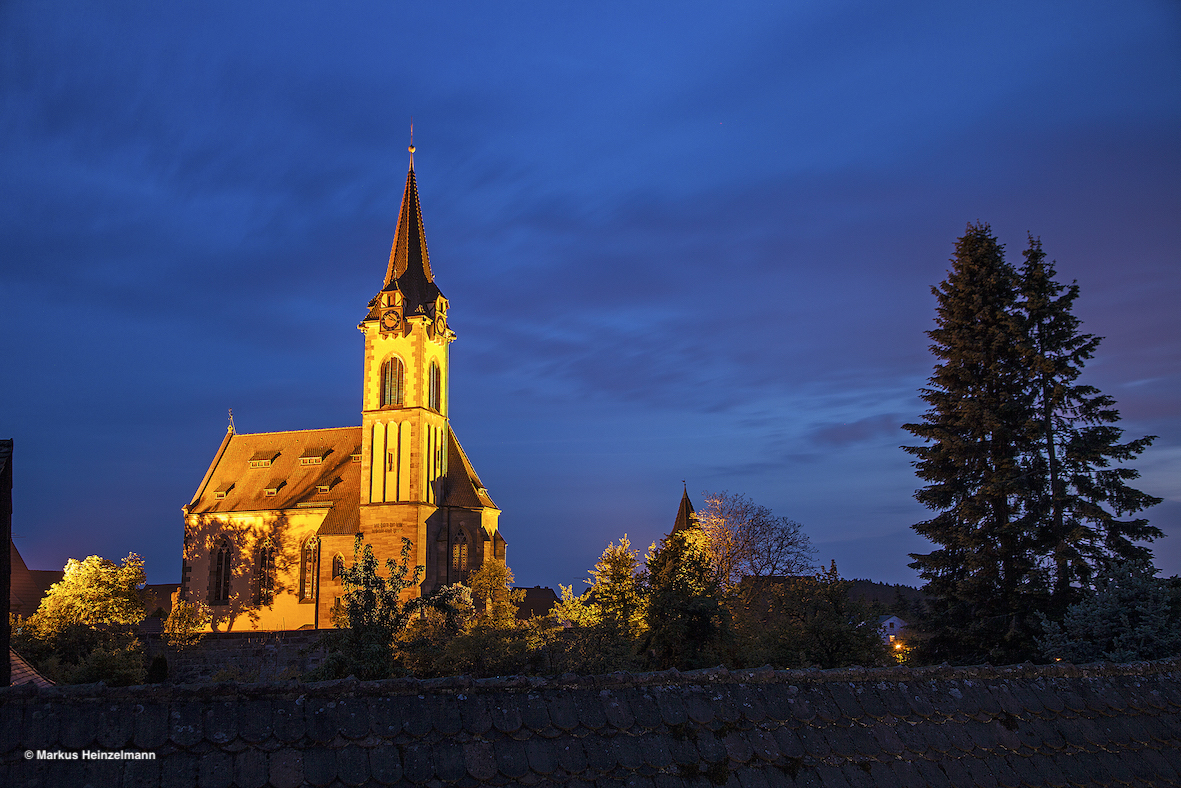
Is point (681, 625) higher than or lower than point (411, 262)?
lower

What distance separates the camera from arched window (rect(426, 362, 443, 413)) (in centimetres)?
5022

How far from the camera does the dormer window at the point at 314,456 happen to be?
5356cm

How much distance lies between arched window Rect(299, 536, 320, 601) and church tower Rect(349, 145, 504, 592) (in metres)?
4.07

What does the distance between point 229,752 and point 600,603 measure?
2042 centimetres

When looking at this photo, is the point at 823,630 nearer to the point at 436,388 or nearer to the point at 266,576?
the point at 436,388

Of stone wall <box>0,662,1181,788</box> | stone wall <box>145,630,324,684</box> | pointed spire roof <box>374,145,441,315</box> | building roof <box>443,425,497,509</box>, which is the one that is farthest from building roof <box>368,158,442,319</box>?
stone wall <box>0,662,1181,788</box>

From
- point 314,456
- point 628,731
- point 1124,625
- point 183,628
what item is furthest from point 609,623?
point 314,456

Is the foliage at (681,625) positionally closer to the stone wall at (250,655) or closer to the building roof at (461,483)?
the stone wall at (250,655)

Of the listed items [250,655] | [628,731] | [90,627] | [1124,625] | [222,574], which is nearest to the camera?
[628,731]

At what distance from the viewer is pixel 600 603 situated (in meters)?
24.6

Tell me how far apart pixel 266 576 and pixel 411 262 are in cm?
2069

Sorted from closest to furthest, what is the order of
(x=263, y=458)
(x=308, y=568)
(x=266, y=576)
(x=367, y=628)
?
(x=367, y=628) < (x=308, y=568) < (x=266, y=576) < (x=263, y=458)

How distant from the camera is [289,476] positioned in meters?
53.4

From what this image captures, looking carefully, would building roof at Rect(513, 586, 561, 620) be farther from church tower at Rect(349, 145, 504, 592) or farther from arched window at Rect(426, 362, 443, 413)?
arched window at Rect(426, 362, 443, 413)
